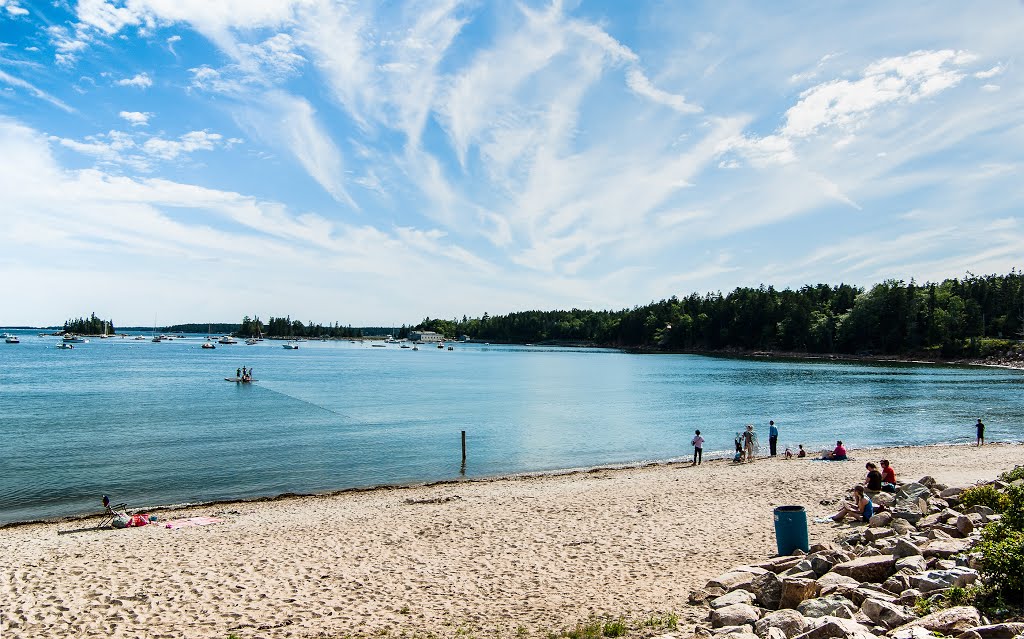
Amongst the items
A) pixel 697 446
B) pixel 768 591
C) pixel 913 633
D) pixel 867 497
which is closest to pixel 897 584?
pixel 768 591

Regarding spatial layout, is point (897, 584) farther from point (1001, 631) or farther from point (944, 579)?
point (1001, 631)

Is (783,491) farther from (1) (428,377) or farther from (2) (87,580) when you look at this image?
(1) (428,377)

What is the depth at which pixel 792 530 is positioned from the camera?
41.8 feet

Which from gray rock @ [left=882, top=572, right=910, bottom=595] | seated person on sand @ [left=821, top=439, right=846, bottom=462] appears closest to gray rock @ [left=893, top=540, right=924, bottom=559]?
gray rock @ [left=882, top=572, right=910, bottom=595]

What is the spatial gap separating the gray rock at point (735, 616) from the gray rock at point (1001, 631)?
9.01 feet

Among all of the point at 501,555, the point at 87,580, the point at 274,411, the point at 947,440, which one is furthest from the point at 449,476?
the point at 947,440

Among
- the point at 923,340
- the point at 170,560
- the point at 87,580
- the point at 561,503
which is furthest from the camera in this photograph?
the point at 923,340

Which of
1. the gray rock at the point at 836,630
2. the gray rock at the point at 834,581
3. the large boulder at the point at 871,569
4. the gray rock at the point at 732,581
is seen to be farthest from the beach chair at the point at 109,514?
the large boulder at the point at 871,569

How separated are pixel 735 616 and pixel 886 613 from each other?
200 cm

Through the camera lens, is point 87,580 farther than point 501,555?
No

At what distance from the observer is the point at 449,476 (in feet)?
94.7

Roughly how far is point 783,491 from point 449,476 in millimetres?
14837

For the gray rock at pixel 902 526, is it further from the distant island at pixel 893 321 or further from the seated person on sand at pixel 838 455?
the distant island at pixel 893 321

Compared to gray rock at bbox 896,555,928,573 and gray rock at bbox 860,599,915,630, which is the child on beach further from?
gray rock at bbox 860,599,915,630
